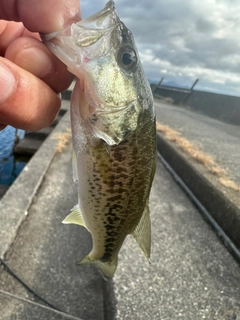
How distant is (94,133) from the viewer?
69.5 inches

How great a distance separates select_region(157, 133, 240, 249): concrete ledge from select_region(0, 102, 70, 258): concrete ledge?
2.30 m

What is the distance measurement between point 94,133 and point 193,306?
6.08 feet

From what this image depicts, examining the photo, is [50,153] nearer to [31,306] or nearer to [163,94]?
[31,306]

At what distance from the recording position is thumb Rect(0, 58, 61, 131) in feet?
4.75

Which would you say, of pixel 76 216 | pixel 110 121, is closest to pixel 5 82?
pixel 110 121

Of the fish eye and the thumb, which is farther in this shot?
the fish eye

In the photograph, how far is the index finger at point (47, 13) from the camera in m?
1.48

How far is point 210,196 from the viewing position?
4.61 meters

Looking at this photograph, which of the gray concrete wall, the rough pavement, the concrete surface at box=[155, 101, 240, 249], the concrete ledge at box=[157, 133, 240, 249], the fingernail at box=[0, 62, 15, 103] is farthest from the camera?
the gray concrete wall

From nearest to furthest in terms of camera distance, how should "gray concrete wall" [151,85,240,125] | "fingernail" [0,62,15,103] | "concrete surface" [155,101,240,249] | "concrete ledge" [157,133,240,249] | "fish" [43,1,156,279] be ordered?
1. "fingernail" [0,62,15,103]
2. "fish" [43,1,156,279]
3. "concrete ledge" [157,133,240,249]
4. "concrete surface" [155,101,240,249]
5. "gray concrete wall" [151,85,240,125]

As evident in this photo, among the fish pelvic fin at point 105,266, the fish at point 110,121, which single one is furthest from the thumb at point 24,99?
the fish pelvic fin at point 105,266

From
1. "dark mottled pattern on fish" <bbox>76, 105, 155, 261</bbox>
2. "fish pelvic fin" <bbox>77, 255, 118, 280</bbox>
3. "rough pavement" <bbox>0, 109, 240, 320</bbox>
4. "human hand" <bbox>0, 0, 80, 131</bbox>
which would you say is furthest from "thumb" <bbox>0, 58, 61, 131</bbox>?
"rough pavement" <bbox>0, 109, 240, 320</bbox>

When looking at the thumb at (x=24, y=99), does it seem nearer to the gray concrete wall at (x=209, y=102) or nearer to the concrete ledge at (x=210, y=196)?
the concrete ledge at (x=210, y=196)

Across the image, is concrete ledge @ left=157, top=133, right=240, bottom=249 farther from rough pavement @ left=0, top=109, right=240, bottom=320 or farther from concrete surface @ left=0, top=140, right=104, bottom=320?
concrete surface @ left=0, top=140, right=104, bottom=320
